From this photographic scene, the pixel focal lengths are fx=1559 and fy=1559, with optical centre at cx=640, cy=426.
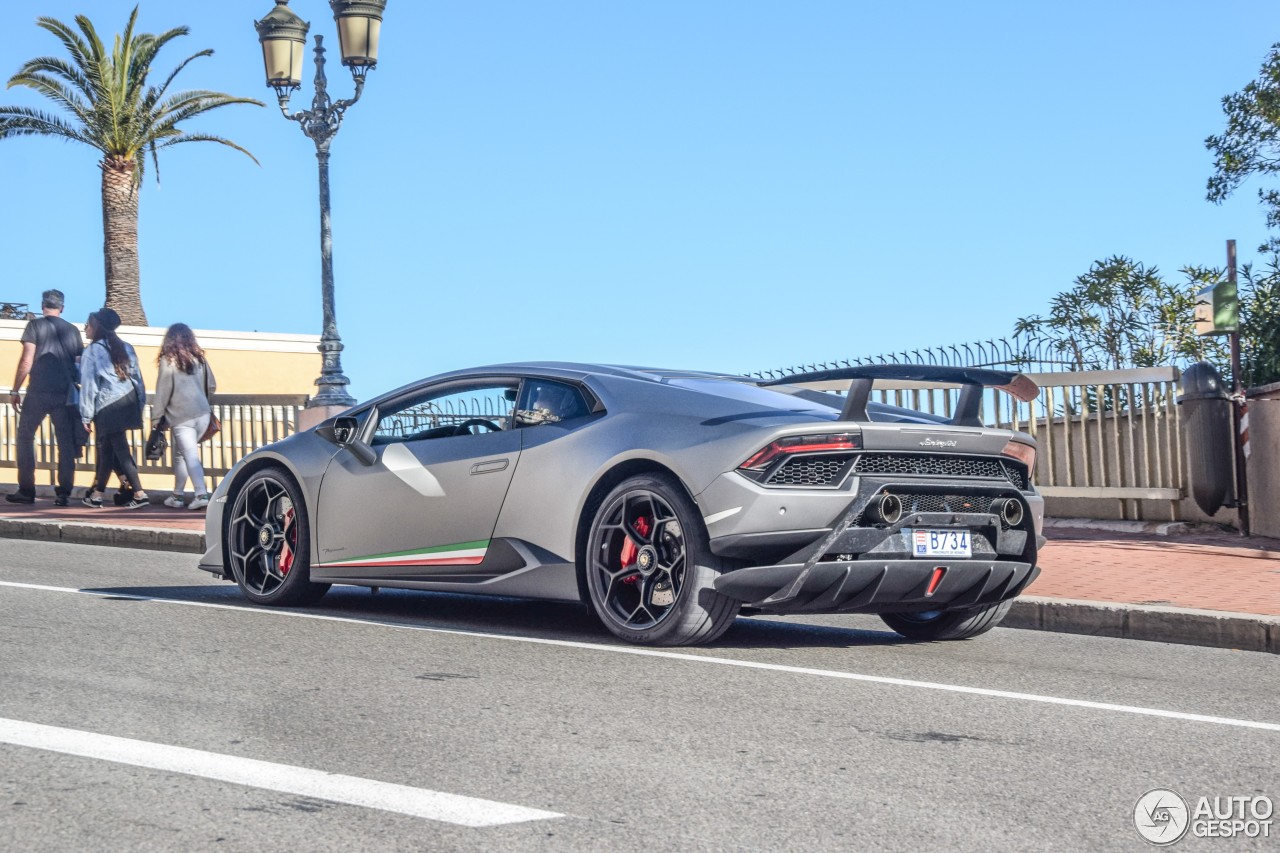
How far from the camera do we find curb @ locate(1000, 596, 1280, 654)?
25.9ft

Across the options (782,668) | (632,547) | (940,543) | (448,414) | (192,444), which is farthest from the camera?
(192,444)

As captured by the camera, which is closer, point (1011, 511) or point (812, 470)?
point (812, 470)

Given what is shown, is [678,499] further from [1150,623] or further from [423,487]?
[1150,623]

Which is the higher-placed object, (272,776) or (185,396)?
(185,396)

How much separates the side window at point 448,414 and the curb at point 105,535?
481 cm

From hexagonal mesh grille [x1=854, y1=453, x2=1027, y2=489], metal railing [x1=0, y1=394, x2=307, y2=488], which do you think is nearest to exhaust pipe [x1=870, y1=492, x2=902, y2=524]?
hexagonal mesh grille [x1=854, y1=453, x2=1027, y2=489]

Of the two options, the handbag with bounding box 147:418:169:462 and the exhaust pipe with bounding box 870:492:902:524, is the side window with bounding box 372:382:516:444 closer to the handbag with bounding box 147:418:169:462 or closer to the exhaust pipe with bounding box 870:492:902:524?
the exhaust pipe with bounding box 870:492:902:524

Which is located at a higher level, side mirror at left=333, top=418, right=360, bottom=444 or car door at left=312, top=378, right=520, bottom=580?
side mirror at left=333, top=418, right=360, bottom=444

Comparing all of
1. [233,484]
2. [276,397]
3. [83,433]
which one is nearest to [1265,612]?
[233,484]

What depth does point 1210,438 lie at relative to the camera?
13.1 metres

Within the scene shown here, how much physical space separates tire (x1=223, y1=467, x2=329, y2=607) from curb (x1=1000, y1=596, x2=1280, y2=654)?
152 inches
